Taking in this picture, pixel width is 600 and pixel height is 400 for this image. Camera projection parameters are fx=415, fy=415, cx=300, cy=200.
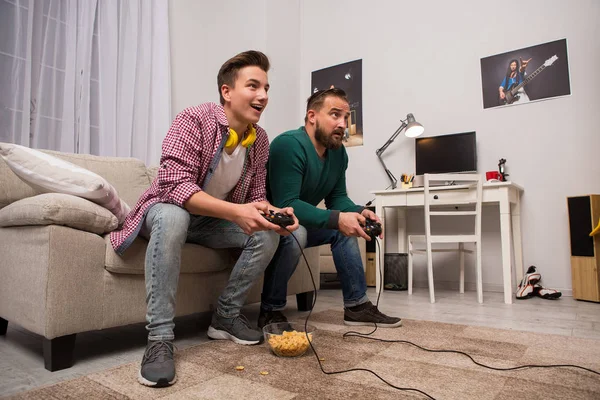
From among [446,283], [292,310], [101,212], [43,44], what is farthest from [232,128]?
[446,283]

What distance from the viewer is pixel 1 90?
2330 mm

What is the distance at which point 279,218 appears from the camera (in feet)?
3.90

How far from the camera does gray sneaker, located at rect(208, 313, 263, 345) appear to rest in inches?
56.5

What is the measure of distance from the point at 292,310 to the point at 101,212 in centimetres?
120

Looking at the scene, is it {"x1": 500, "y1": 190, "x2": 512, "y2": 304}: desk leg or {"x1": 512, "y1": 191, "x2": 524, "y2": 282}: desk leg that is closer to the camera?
{"x1": 500, "y1": 190, "x2": 512, "y2": 304}: desk leg

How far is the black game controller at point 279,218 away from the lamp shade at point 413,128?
93.5 inches

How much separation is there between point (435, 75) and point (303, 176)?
90.1 inches

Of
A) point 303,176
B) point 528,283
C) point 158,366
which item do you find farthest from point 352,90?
point 158,366

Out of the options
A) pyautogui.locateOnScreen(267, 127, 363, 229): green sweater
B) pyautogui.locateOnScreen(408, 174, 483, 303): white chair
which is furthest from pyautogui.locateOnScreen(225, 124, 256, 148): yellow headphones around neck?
pyautogui.locateOnScreen(408, 174, 483, 303): white chair

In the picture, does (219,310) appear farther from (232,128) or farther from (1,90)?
(1,90)

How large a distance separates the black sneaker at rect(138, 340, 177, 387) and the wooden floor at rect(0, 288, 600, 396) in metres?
0.20

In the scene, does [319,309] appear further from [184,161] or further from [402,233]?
[402,233]

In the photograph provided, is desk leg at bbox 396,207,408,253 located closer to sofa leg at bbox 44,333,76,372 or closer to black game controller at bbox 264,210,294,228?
black game controller at bbox 264,210,294,228

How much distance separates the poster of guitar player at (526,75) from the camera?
2.97 meters
